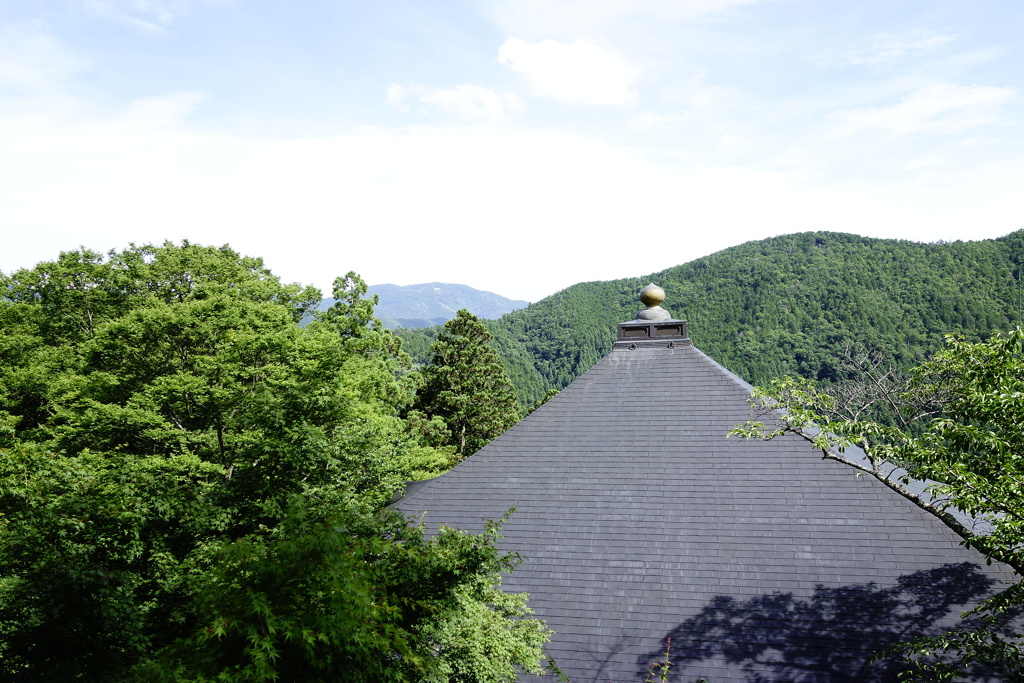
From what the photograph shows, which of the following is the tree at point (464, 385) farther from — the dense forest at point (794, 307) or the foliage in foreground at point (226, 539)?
the dense forest at point (794, 307)

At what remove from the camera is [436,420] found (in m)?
26.0

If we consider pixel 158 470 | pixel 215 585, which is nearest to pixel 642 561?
pixel 215 585

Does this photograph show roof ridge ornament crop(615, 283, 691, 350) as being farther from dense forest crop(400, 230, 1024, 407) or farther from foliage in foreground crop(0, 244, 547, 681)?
dense forest crop(400, 230, 1024, 407)

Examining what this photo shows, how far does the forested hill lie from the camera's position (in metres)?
70.6

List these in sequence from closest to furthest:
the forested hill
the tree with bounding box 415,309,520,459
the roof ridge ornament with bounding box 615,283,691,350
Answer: the roof ridge ornament with bounding box 615,283,691,350, the tree with bounding box 415,309,520,459, the forested hill

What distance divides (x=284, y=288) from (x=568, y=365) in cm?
6269

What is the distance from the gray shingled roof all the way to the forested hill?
53387mm

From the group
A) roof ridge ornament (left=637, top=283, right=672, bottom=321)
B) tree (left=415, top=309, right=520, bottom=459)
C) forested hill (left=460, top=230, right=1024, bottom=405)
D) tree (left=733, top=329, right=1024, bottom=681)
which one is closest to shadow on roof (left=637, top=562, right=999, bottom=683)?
tree (left=733, top=329, right=1024, bottom=681)

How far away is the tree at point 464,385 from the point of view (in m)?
30.0

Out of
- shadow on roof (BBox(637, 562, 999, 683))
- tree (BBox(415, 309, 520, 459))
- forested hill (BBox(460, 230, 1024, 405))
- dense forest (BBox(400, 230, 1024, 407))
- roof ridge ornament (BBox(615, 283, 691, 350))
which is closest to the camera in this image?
shadow on roof (BBox(637, 562, 999, 683))

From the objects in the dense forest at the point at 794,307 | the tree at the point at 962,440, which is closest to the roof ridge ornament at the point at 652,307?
the tree at the point at 962,440

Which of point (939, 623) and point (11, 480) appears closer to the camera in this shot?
point (939, 623)

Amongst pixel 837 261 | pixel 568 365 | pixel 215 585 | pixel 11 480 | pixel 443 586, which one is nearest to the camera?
pixel 215 585

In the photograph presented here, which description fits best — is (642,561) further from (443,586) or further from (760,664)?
(443,586)
